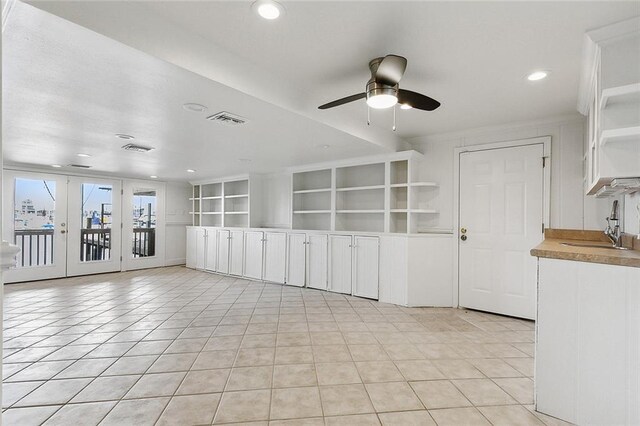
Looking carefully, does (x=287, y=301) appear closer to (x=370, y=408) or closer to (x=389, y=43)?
(x=370, y=408)

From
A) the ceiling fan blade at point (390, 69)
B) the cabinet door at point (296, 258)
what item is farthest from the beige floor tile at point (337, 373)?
the cabinet door at point (296, 258)

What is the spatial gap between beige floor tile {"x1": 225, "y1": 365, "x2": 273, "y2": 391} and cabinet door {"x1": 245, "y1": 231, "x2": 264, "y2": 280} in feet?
11.6

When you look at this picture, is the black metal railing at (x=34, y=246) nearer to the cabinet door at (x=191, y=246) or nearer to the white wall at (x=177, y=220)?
the white wall at (x=177, y=220)

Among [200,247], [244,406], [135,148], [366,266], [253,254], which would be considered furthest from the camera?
[200,247]

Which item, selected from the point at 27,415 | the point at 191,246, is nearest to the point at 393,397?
the point at 27,415

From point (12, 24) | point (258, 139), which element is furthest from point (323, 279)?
point (12, 24)

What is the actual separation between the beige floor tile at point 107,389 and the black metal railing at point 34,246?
4948mm

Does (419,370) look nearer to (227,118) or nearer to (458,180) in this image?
(458,180)

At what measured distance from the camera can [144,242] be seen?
7.53m

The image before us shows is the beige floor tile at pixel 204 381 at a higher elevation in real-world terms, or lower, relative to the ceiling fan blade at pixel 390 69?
lower

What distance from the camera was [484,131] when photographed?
4.08 m

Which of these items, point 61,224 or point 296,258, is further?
point 61,224

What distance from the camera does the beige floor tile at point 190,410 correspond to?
6.37 ft

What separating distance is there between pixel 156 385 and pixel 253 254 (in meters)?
3.90
